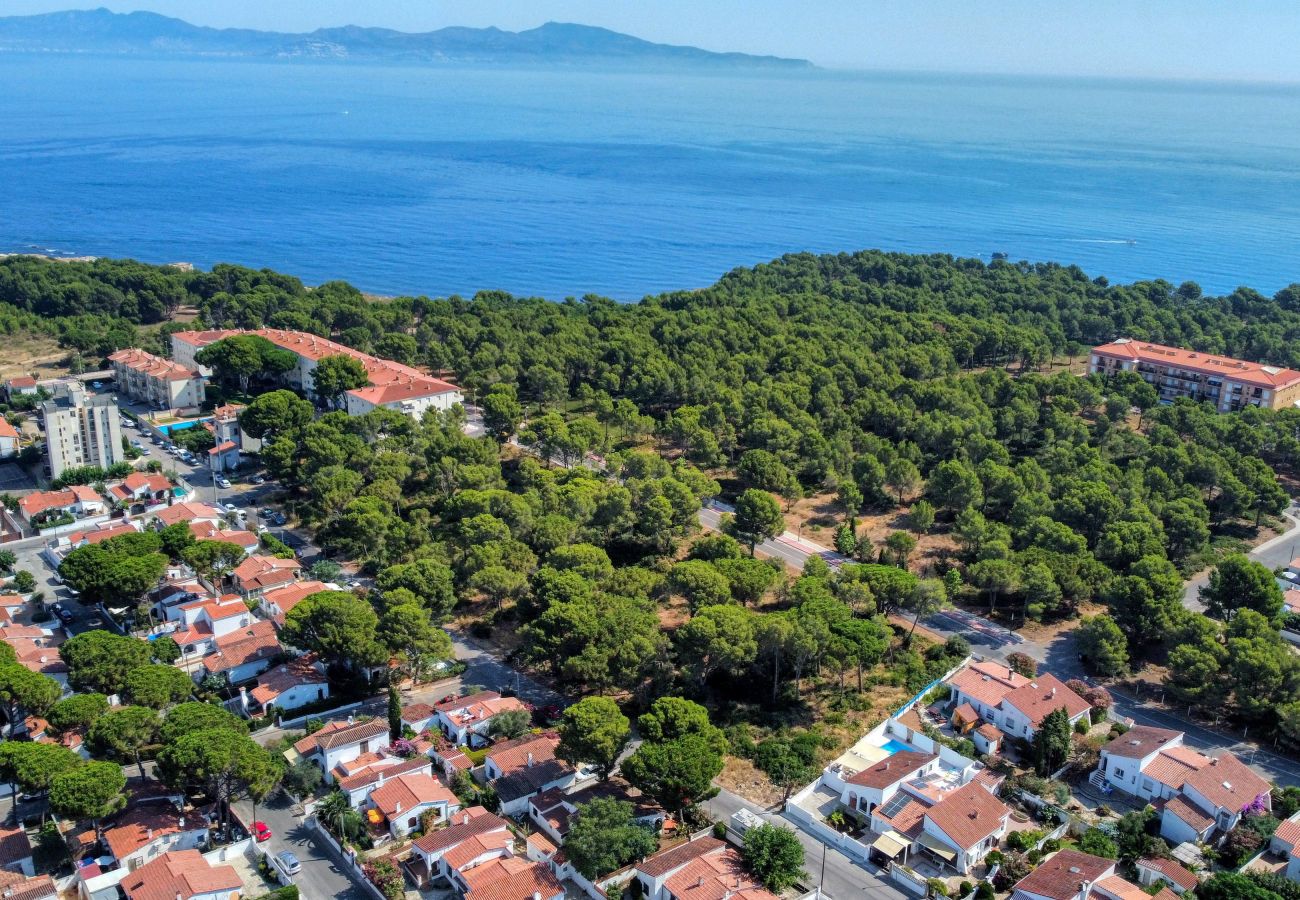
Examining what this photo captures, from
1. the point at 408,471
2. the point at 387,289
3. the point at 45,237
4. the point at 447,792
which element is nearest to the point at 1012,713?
the point at 447,792

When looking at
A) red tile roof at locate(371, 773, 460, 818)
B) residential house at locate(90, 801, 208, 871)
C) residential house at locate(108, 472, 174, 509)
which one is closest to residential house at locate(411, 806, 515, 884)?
red tile roof at locate(371, 773, 460, 818)

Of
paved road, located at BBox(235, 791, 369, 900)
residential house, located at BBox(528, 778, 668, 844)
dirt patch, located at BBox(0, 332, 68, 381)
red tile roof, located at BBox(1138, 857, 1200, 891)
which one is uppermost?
dirt patch, located at BBox(0, 332, 68, 381)

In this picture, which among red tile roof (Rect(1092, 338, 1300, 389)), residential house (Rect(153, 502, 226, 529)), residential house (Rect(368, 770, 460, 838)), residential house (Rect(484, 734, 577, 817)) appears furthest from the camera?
red tile roof (Rect(1092, 338, 1300, 389))

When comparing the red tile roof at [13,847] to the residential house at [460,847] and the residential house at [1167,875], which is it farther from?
the residential house at [1167,875]

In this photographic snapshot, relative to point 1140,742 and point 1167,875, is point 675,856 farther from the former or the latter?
point 1140,742

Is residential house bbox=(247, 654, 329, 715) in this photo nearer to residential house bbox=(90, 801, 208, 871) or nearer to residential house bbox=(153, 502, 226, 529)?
residential house bbox=(90, 801, 208, 871)

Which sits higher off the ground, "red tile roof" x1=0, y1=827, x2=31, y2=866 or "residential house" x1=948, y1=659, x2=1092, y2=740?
"residential house" x1=948, y1=659, x2=1092, y2=740

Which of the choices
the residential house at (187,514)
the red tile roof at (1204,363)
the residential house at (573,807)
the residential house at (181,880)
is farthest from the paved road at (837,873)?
the red tile roof at (1204,363)
